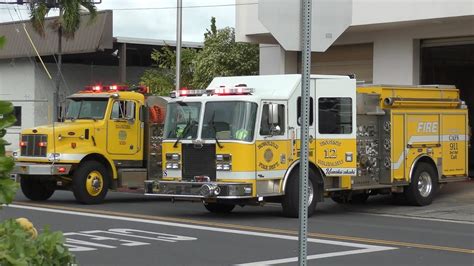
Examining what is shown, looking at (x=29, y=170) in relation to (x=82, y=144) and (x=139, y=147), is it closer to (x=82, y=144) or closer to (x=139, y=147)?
(x=82, y=144)

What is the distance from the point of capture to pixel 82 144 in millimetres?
17328

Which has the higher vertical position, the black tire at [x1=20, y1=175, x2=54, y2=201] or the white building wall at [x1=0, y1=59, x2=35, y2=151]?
the white building wall at [x1=0, y1=59, x2=35, y2=151]

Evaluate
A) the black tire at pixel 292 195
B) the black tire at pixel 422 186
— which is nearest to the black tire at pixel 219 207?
the black tire at pixel 292 195

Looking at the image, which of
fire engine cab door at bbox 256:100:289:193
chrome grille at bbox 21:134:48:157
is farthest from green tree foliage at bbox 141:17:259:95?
fire engine cab door at bbox 256:100:289:193

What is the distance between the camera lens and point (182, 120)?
1521 cm

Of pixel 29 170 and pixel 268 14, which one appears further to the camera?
pixel 29 170

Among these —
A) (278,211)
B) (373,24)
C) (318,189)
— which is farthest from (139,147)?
(373,24)

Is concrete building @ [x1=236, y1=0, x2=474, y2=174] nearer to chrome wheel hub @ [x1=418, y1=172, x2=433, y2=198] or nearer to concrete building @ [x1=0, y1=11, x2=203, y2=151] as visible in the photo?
chrome wheel hub @ [x1=418, y1=172, x2=433, y2=198]

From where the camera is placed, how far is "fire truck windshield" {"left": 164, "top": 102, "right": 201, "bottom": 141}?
49.1ft

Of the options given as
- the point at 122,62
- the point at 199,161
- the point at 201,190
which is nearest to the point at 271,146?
the point at 199,161

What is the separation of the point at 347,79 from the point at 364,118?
1.14 m

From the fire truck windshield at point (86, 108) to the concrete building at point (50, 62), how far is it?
45.8ft

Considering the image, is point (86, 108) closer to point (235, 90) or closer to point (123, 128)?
point (123, 128)

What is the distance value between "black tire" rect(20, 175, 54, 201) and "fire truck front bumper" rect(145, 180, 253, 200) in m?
4.33
